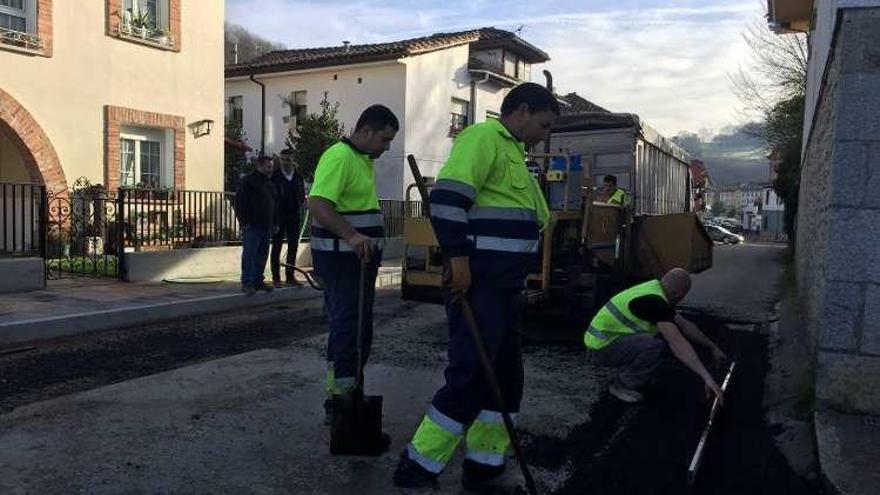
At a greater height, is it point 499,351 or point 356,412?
point 499,351

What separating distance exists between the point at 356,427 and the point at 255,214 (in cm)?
594

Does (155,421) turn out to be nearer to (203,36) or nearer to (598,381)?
(598,381)

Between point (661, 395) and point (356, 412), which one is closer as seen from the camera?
point (356, 412)

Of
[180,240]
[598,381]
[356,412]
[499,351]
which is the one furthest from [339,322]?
[180,240]

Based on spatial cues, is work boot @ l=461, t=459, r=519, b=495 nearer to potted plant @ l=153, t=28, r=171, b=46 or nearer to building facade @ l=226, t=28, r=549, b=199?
potted plant @ l=153, t=28, r=171, b=46

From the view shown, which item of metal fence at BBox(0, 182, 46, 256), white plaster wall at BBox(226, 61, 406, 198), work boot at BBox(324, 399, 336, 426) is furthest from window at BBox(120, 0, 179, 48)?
work boot at BBox(324, 399, 336, 426)

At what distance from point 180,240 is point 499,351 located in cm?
945

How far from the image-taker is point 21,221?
9.76 meters

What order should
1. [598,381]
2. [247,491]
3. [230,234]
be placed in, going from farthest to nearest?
[230,234] → [598,381] → [247,491]

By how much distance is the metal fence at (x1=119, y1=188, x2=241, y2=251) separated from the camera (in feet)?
37.9

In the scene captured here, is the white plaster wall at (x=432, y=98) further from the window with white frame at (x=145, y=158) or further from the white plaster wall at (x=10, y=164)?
the white plaster wall at (x=10, y=164)

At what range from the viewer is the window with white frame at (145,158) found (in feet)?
46.5

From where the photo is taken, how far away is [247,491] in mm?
3486

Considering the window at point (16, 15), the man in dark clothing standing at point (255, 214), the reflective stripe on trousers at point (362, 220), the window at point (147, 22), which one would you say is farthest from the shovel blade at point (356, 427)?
the window at point (147, 22)
